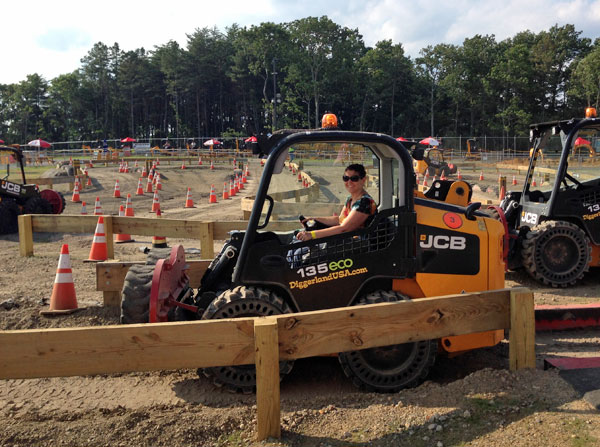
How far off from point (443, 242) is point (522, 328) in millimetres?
858

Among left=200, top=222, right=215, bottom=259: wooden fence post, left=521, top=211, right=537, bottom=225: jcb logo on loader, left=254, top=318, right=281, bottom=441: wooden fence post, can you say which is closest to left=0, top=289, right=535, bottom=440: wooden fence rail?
left=254, top=318, right=281, bottom=441: wooden fence post

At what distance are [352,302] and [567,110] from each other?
2898 inches

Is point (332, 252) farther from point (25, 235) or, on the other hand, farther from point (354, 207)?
point (25, 235)

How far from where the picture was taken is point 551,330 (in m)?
5.56

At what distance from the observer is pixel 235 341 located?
3316mm

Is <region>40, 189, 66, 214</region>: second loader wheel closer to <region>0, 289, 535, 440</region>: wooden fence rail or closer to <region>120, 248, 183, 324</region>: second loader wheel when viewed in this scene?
<region>120, 248, 183, 324</region>: second loader wheel

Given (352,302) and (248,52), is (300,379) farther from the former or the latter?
(248,52)

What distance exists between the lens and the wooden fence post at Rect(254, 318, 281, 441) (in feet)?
10.6

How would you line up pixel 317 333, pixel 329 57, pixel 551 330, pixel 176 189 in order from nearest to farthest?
pixel 317 333, pixel 551 330, pixel 176 189, pixel 329 57

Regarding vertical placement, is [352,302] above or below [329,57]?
below

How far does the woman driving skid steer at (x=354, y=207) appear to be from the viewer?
4.26 metres

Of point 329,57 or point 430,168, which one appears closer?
point 430,168

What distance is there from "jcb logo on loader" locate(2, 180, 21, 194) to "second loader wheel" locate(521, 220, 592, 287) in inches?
475

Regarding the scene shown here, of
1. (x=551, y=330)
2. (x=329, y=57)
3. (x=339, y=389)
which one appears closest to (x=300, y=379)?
(x=339, y=389)
